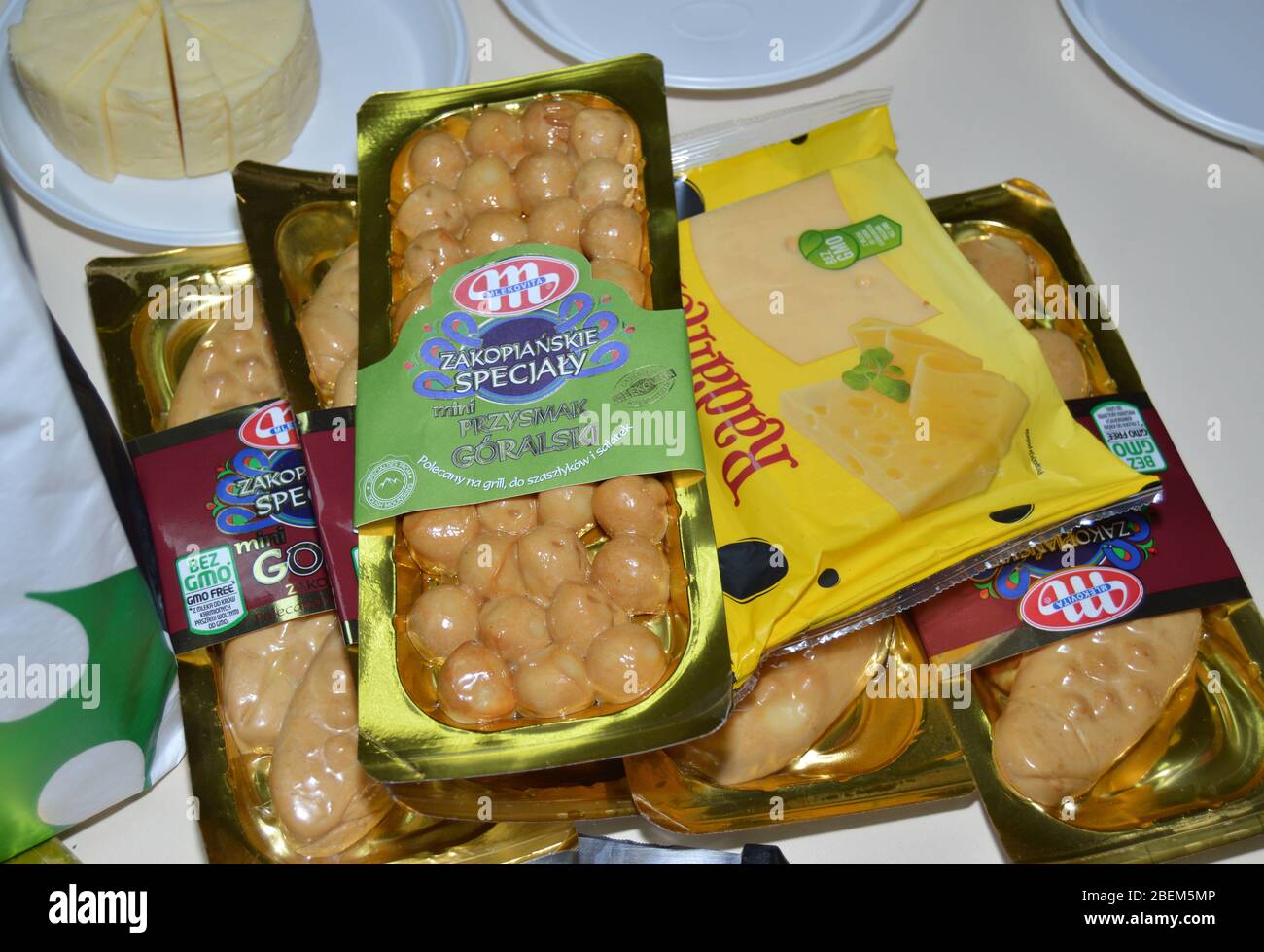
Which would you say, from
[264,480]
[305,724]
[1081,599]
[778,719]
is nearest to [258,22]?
[264,480]

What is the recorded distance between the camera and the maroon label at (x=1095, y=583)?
98 cm

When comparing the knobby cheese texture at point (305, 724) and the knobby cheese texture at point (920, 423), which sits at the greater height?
the knobby cheese texture at point (920, 423)

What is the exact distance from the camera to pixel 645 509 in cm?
83

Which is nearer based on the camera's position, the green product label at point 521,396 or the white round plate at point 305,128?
the green product label at point 521,396

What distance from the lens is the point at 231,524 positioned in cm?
102

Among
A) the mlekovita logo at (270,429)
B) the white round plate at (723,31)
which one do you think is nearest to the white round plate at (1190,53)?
the white round plate at (723,31)

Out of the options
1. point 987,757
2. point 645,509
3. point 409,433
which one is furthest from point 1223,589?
point 409,433

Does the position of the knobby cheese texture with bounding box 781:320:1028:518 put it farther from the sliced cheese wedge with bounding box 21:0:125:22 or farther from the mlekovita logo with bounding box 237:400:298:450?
the sliced cheese wedge with bounding box 21:0:125:22

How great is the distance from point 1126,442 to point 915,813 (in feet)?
1.28

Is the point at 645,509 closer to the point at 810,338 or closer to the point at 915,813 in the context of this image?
A: the point at 810,338

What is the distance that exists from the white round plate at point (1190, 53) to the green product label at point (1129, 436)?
477mm

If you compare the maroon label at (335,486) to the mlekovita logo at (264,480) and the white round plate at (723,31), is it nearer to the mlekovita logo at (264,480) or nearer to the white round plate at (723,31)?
the mlekovita logo at (264,480)

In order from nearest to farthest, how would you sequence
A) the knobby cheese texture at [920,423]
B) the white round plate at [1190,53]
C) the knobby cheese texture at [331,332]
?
the knobby cheese texture at [920,423], the knobby cheese texture at [331,332], the white round plate at [1190,53]

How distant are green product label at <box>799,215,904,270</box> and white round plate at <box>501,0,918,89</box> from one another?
1.18 ft
